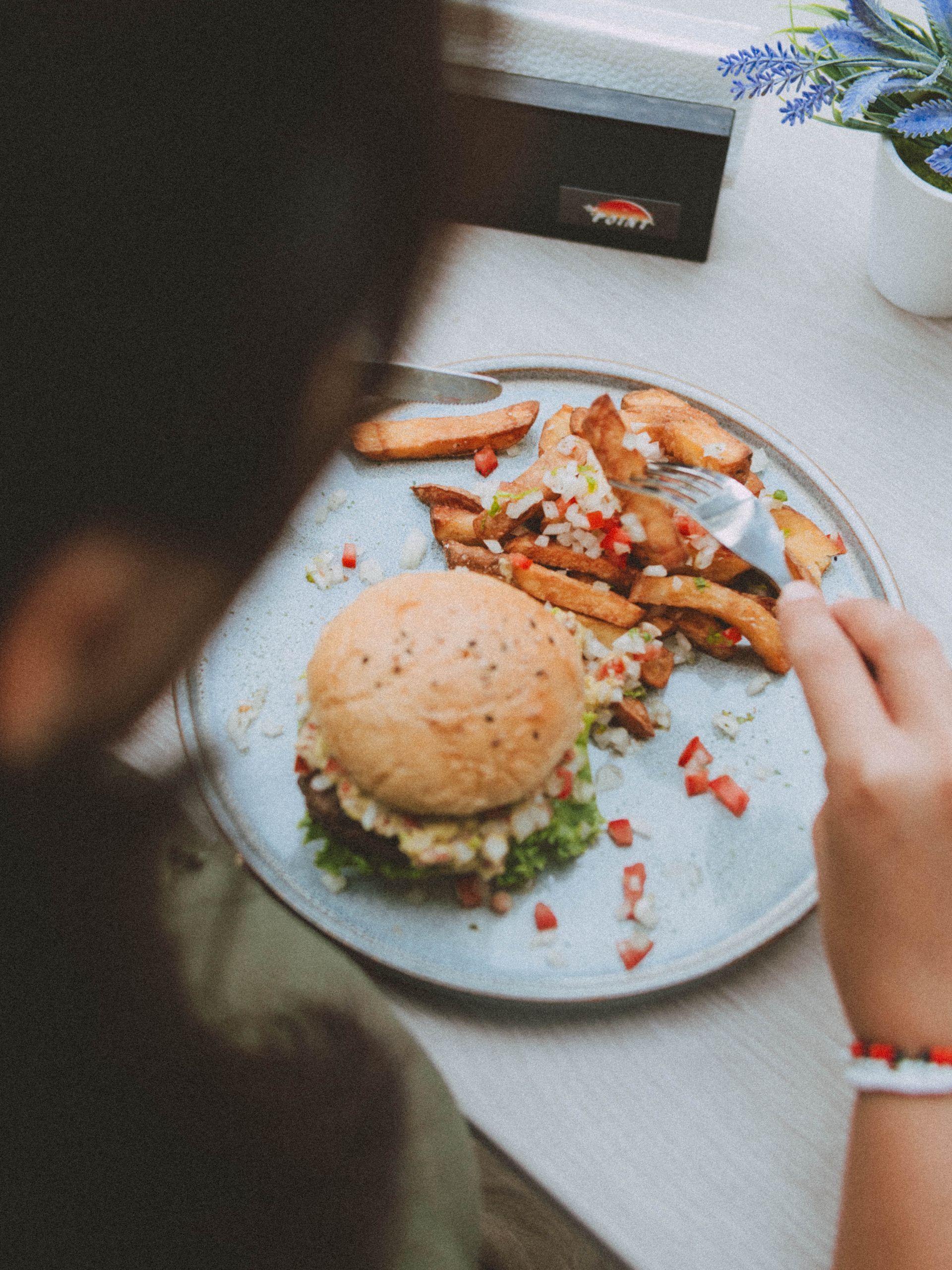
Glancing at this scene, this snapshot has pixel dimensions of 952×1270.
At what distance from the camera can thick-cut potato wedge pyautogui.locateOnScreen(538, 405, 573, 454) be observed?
1.78 m

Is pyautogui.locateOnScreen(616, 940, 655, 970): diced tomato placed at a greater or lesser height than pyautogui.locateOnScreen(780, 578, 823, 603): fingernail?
lesser

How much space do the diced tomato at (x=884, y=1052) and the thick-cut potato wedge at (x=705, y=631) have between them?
716mm

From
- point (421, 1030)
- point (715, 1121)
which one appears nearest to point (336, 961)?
point (421, 1030)

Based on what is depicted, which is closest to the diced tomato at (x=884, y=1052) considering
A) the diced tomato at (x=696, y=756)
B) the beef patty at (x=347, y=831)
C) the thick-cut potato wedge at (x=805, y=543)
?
the diced tomato at (x=696, y=756)

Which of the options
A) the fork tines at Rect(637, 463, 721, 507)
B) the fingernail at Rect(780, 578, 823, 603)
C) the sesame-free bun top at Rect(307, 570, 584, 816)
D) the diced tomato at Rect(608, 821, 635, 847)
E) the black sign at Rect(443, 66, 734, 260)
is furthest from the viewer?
the black sign at Rect(443, 66, 734, 260)

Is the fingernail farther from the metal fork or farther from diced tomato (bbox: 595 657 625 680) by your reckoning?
diced tomato (bbox: 595 657 625 680)

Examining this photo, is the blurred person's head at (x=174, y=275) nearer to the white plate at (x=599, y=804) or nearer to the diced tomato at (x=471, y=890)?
the white plate at (x=599, y=804)

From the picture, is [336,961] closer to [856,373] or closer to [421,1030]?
[421,1030]

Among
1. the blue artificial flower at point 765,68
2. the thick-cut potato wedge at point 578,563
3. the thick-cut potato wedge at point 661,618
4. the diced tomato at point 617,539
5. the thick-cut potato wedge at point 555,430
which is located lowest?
the thick-cut potato wedge at point 661,618

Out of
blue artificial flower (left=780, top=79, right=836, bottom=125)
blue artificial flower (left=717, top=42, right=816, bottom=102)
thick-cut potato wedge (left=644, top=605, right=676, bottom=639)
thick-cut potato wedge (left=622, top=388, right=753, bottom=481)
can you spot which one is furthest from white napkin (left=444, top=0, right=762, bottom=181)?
thick-cut potato wedge (left=644, top=605, right=676, bottom=639)

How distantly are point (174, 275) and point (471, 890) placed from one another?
1093 millimetres

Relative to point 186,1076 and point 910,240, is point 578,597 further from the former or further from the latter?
point 910,240

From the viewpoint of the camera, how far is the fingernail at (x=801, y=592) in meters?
1.19

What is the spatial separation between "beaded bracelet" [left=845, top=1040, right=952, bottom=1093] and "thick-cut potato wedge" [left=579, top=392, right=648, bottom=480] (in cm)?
94
